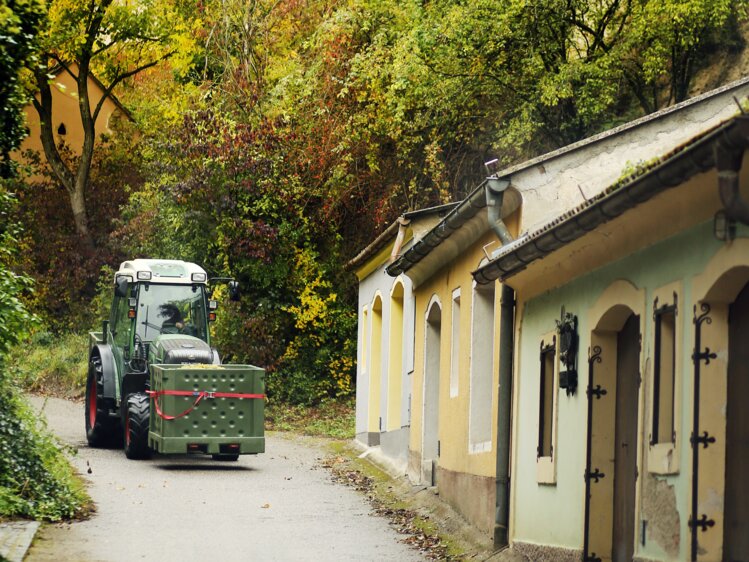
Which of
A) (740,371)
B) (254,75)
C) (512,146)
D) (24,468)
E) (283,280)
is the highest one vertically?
(254,75)

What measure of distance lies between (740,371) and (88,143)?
1307 inches

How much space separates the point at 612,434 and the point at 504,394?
2.98 meters

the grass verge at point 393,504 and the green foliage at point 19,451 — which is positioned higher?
the green foliage at point 19,451

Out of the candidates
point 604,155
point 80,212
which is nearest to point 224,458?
point 604,155

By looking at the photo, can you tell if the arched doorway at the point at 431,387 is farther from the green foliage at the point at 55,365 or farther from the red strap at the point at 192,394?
the green foliage at the point at 55,365

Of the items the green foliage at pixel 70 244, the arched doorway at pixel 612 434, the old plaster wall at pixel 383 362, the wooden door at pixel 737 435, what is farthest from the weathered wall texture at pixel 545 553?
the green foliage at pixel 70 244

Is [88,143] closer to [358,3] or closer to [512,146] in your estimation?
[358,3]

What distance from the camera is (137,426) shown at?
19469 millimetres

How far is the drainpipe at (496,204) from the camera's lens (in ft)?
39.9

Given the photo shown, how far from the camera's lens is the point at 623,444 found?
9.59 metres

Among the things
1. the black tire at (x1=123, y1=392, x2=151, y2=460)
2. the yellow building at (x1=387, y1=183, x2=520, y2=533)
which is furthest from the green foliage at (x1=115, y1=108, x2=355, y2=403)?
the yellow building at (x1=387, y1=183, x2=520, y2=533)

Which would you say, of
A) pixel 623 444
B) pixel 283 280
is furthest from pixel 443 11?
pixel 623 444

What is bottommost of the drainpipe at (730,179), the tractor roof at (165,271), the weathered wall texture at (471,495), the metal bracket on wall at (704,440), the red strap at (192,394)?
the weathered wall texture at (471,495)

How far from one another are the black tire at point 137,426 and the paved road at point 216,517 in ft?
0.89
